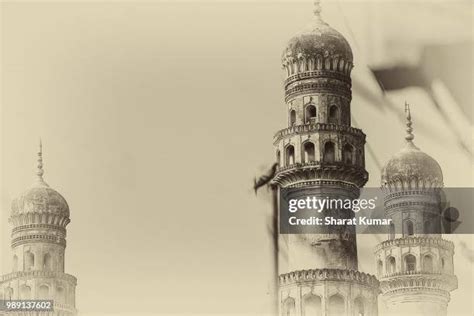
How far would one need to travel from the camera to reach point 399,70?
47.7 m

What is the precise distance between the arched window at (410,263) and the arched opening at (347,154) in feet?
16.1

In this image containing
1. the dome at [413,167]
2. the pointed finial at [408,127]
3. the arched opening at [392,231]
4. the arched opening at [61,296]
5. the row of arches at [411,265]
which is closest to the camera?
the pointed finial at [408,127]

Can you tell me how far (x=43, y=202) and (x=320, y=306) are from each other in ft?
25.5

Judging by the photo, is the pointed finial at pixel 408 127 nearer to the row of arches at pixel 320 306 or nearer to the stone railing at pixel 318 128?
the stone railing at pixel 318 128

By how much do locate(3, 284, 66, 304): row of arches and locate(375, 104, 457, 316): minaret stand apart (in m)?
6.97

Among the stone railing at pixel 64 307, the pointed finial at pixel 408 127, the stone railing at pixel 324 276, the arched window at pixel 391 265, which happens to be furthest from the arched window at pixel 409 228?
the stone railing at pixel 64 307

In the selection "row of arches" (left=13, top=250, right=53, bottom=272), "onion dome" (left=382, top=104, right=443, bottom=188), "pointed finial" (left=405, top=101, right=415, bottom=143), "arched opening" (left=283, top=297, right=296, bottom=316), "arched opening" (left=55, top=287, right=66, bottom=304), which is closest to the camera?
"arched opening" (left=283, top=297, right=296, bottom=316)

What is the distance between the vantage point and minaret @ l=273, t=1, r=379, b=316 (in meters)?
45.8

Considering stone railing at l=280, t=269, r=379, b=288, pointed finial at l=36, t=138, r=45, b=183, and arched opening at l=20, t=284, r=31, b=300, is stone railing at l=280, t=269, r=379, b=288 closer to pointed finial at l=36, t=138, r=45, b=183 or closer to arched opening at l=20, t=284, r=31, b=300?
pointed finial at l=36, t=138, r=45, b=183

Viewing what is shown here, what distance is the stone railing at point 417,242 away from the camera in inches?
1982

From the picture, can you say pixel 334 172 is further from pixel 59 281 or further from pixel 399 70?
pixel 59 281

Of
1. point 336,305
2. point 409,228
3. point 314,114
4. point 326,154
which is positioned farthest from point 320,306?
point 409,228

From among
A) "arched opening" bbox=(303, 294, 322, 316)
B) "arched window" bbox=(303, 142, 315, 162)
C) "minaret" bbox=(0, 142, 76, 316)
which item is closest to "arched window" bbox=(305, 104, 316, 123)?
"arched window" bbox=(303, 142, 315, 162)

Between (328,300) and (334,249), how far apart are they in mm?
1030
